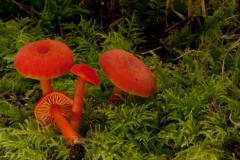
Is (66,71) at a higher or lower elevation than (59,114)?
higher

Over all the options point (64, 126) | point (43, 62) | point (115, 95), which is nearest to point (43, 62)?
point (43, 62)

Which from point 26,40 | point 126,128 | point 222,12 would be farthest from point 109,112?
point 222,12

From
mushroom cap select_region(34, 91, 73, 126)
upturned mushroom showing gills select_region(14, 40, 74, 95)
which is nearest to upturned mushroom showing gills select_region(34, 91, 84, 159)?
mushroom cap select_region(34, 91, 73, 126)

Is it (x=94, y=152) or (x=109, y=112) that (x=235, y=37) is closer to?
(x=109, y=112)

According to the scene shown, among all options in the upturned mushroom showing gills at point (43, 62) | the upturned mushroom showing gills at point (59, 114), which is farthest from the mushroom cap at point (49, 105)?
the upturned mushroom showing gills at point (43, 62)

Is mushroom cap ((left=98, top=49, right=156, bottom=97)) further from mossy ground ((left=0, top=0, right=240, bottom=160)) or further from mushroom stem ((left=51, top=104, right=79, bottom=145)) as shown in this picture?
mushroom stem ((left=51, top=104, right=79, bottom=145))

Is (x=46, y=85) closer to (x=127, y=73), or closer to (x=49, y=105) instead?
(x=49, y=105)

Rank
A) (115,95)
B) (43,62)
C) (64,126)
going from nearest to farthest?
(43,62) → (64,126) → (115,95)

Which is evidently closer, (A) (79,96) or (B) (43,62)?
(B) (43,62)
